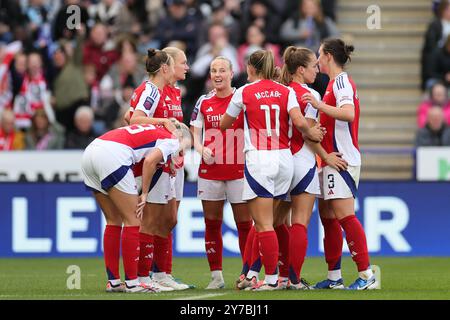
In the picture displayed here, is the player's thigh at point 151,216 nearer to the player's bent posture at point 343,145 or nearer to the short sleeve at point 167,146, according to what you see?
the short sleeve at point 167,146

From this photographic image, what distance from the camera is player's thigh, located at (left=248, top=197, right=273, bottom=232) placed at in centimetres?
1195

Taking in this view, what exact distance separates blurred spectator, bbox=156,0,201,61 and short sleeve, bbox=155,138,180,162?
1019 centimetres

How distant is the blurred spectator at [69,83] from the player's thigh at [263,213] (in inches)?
377

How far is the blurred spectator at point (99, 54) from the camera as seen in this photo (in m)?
21.9

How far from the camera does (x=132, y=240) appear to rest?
467 inches

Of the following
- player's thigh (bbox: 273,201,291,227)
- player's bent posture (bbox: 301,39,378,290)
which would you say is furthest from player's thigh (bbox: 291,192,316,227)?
player's thigh (bbox: 273,201,291,227)

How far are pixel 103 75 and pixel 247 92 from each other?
1012 centimetres

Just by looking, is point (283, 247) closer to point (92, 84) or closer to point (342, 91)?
point (342, 91)

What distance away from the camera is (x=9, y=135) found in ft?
67.5

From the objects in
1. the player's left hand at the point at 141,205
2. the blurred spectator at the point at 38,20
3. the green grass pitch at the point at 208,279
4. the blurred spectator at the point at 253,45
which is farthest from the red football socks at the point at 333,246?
the blurred spectator at the point at 38,20

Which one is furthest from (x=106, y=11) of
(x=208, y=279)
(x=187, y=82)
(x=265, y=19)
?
(x=208, y=279)

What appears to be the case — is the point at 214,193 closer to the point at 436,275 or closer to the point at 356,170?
the point at 356,170

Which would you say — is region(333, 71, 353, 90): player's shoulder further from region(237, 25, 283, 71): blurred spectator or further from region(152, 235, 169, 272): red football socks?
region(237, 25, 283, 71): blurred spectator
